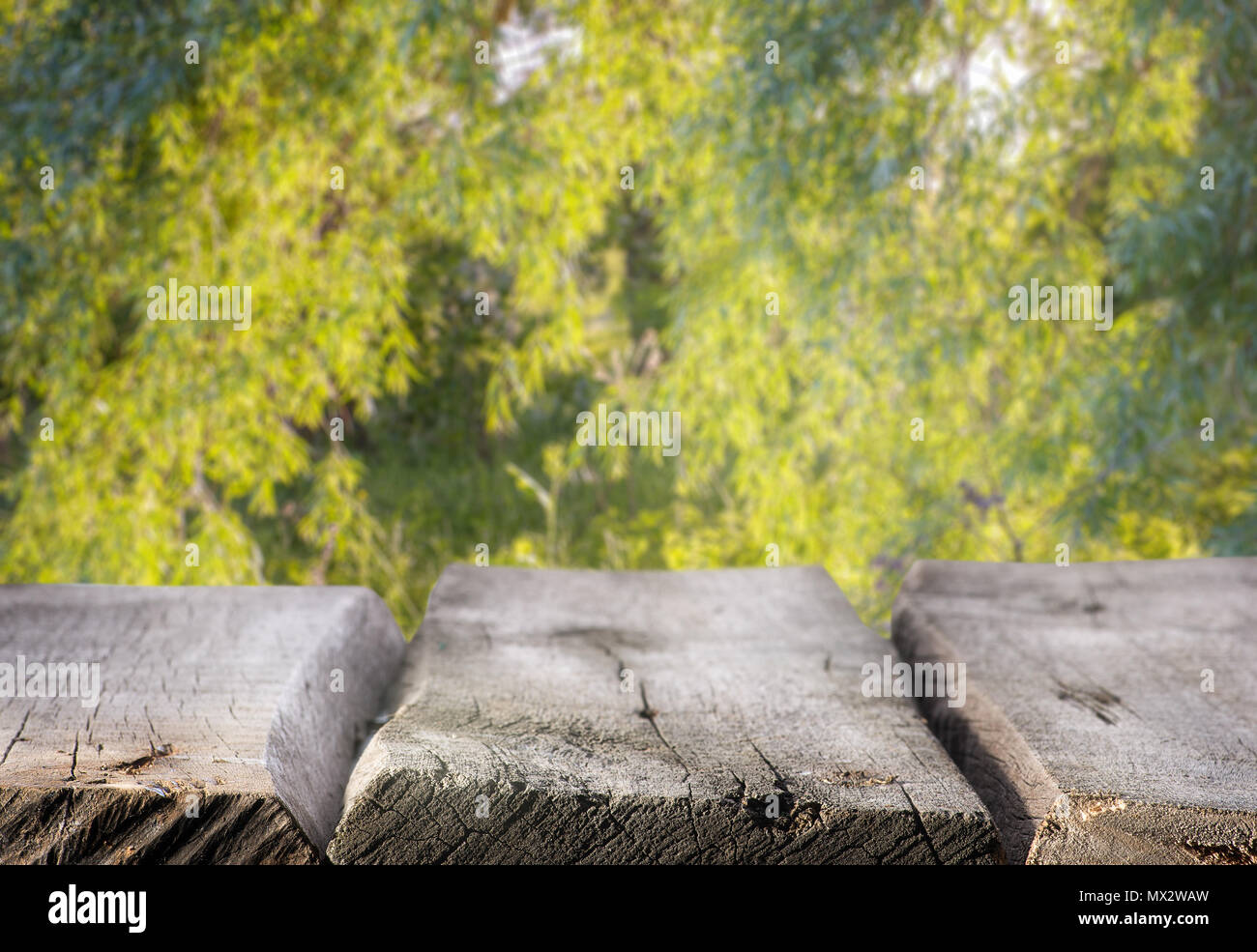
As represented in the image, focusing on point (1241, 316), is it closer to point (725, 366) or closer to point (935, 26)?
point (935, 26)

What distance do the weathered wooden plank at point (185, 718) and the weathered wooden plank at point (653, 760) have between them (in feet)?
0.18

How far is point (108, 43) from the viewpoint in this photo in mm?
2520

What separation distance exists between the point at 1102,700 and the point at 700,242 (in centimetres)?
235
